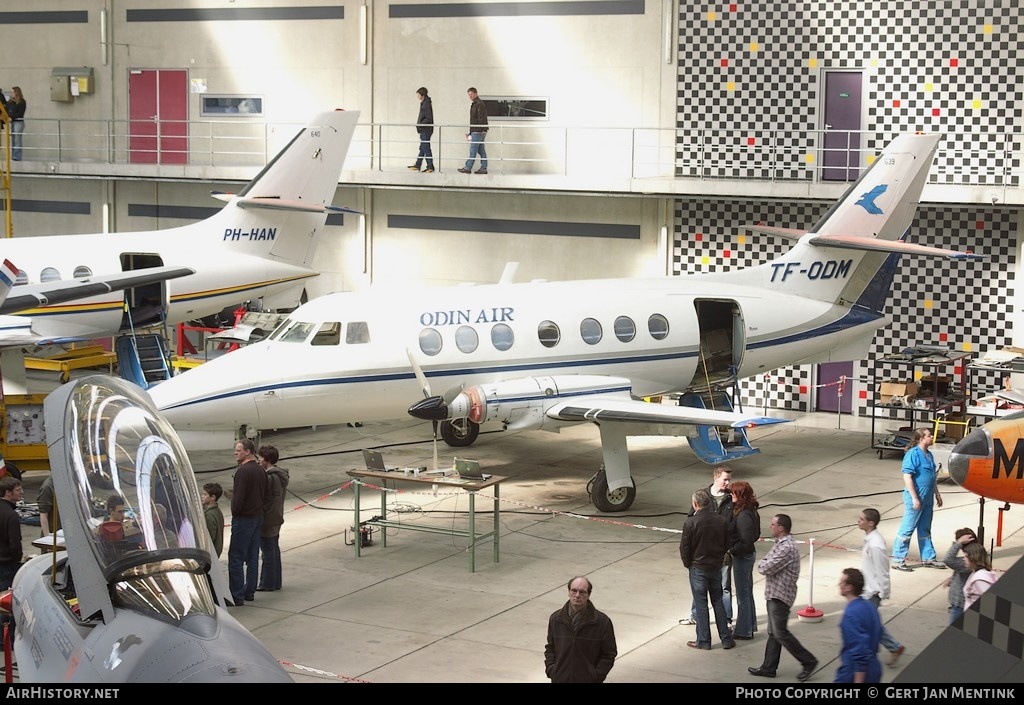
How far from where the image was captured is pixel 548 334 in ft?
63.8

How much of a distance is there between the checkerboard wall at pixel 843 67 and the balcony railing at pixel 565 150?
0.05 meters

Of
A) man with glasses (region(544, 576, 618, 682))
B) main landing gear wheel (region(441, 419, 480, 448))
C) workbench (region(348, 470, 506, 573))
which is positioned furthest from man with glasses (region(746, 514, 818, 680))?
main landing gear wheel (region(441, 419, 480, 448))

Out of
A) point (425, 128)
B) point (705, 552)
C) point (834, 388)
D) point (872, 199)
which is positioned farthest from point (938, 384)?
point (425, 128)

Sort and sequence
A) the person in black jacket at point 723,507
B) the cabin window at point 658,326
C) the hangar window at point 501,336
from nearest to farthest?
1. the person in black jacket at point 723,507
2. the hangar window at point 501,336
3. the cabin window at point 658,326

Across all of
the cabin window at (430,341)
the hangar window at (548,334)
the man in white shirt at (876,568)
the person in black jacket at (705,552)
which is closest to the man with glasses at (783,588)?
the person in black jacket at (705,552)

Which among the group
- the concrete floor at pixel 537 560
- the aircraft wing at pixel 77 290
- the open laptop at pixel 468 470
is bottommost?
the concrete floor at pixel 537 560

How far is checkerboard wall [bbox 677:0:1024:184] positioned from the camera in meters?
23.8

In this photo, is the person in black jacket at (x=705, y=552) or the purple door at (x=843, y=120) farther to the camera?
the purple door at (x=843, y=120)

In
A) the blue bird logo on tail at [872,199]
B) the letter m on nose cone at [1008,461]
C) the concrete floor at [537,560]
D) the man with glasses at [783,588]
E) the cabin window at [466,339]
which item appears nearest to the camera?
the letter m on nose cone at [1008,461]

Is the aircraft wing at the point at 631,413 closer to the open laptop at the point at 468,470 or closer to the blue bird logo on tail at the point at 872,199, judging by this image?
the open laptop at the point at 468,470

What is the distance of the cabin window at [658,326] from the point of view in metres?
20.0

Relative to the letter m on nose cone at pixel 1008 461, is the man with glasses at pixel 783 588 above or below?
below

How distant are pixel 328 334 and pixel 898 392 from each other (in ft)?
33.4
